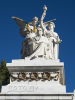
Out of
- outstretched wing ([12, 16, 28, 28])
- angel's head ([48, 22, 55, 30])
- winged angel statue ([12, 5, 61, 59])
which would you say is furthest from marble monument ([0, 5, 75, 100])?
outstretched wing ([12, 16, 28, 28])

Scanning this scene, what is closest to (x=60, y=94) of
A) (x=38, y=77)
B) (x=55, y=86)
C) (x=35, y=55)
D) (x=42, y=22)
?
(x=55, y=86)

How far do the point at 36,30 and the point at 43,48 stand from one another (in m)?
1.81

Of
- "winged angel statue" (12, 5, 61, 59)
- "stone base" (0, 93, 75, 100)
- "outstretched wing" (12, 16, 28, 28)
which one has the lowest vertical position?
"stone base" (0, 93, 75, 100)

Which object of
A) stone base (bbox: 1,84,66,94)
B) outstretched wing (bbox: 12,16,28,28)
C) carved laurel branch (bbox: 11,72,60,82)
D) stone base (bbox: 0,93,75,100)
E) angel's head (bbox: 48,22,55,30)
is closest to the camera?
stone base (bbox: 0,93,75,100)

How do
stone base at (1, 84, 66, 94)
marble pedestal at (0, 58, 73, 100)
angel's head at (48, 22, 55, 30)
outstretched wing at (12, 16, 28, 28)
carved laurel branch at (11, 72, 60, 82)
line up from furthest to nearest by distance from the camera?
1. outstretched wing at (12, 16, 28, 28)
2. angel's head at (48, 22, 55, 30)
3. carved laurel branch at (11, 72, 60, 82)
4. stone base at (1, 84, 66, 94)
5. marble pedestal at (0, 58, 73, 100)

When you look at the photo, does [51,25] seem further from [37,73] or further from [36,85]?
[36,85]

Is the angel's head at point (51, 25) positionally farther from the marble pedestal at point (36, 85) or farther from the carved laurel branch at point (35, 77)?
the carved laurel branch at point (35, 77)

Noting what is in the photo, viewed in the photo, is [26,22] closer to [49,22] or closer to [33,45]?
[49,22]

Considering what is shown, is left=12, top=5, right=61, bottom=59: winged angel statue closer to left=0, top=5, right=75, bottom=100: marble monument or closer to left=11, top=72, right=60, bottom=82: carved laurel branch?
left=0, top=5, right=75, bottom=100: marble monument

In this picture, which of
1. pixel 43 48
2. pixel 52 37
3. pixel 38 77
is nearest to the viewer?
pixel 38 77

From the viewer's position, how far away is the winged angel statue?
13750 mm

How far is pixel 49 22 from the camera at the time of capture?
51.5 ft

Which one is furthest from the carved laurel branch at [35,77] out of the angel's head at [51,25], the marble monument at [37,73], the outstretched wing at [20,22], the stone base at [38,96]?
the outstretched wing at [20,22]

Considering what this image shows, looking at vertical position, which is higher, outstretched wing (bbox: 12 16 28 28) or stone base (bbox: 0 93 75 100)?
outstretched wing (bbox: 12 16 28 28)
